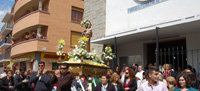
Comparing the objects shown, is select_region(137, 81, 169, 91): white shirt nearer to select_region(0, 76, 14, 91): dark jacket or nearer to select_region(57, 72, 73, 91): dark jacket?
select_region(57, 72, 73, 91): dark jacket

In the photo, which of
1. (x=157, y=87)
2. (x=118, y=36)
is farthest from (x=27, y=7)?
(x=157, y=87)

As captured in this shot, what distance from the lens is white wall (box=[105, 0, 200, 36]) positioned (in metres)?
8.55

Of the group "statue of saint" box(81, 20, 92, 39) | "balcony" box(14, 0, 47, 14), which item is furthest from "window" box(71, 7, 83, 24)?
"statue of saint" box(81, 20, 92, 39)

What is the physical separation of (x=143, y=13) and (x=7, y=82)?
23.0 ft

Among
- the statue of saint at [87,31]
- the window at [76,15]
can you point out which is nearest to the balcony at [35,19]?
the window at [76,15]

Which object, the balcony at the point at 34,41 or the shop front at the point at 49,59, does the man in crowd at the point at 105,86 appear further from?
the shop front at the point at 49,59

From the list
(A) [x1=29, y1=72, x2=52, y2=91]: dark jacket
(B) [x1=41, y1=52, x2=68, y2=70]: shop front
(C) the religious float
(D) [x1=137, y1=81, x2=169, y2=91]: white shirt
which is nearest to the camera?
(D) [x1=137, y1=81, x2=169, y2=91]: white shirt

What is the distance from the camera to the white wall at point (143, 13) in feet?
28.1

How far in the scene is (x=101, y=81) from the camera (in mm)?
5902

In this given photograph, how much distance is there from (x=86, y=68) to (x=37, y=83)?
166 cm

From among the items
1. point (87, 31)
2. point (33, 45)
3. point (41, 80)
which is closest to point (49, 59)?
point (33, 45)

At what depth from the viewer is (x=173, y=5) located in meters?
8.98

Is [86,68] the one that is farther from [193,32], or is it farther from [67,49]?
[67,49]

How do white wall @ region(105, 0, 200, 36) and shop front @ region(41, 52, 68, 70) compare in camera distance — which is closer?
white wall @ region(105, 0, 200, 36)
